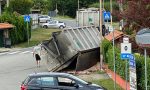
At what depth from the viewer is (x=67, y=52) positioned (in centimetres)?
3412

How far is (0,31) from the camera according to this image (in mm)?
56094

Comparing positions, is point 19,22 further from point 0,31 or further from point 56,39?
point 56,39

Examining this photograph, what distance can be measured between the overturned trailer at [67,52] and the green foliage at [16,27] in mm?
23331

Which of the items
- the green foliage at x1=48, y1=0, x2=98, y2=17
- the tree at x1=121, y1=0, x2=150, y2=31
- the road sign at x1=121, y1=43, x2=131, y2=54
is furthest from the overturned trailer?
the green foliage at x1=48, y1=0, x2=98, y2=17

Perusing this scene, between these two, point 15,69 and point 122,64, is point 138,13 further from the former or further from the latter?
point 15,69

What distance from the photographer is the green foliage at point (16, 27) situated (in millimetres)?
58481

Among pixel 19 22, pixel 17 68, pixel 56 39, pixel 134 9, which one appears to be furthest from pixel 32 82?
pixel 19 22

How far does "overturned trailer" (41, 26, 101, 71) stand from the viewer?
34.0 metres

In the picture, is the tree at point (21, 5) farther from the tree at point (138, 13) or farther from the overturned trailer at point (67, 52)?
the tree at point (138, 13)

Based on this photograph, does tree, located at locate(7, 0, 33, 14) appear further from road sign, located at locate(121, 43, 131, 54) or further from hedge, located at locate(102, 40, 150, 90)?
road sign, located at locate(121, 43, 131, 54)

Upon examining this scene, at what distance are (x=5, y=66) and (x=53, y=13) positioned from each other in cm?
8673

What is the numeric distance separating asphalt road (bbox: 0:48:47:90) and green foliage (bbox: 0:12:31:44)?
967cm

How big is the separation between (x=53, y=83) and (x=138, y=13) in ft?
15.6

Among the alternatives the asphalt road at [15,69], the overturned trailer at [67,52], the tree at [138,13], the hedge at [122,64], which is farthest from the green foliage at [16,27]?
the tree at [138,13]
